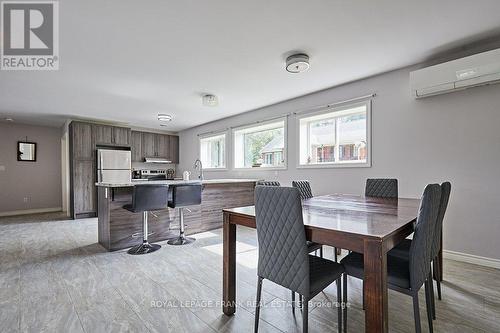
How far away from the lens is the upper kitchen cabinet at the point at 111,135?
19.0 ft

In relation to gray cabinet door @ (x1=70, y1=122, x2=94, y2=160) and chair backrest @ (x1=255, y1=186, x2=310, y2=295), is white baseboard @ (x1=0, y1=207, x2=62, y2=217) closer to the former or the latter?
gray cabinet door @ (x1=70, y1=122, x2=94, y2=160)

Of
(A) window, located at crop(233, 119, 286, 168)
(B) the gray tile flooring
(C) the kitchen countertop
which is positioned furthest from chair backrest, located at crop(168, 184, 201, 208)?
(A) window, located at crop(233, 119, 286, 168)

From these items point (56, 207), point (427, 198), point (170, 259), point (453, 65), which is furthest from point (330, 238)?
point (56, 207)

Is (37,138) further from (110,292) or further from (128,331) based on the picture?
(128,331)

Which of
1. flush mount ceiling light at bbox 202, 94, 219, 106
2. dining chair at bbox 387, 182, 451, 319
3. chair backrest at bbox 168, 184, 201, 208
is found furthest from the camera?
flush mount ceiling light at bbox 202, 94, 219, 106

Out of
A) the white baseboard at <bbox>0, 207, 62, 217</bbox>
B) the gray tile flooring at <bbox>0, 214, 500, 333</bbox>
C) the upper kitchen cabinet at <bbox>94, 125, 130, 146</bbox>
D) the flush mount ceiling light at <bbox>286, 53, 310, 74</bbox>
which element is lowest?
the white baseboard at <bbox>0, 207, 62, 217</bbox>

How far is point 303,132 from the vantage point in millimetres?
4328

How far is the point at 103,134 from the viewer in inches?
231

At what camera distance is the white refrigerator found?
18.5 ft

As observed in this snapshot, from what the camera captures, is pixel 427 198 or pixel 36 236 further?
pixel 36 236

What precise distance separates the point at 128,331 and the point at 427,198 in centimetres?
205

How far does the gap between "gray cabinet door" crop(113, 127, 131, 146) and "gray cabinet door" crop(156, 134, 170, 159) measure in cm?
105

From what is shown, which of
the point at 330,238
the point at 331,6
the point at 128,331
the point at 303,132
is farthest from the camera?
the point at 303,132

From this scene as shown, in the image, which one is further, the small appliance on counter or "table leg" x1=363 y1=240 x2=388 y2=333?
the small appliance on counter
